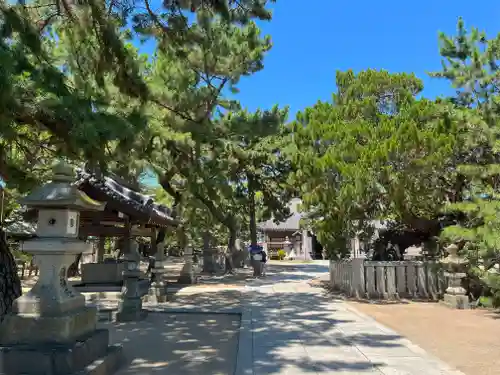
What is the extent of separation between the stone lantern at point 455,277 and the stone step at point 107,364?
A: 777 centimetres

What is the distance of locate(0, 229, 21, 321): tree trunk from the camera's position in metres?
5.58

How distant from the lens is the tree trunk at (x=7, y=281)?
5.58 metres

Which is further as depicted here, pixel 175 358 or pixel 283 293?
pixel 283 293

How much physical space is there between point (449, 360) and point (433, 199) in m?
6.75

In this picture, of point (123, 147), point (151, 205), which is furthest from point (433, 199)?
point (123, 147)

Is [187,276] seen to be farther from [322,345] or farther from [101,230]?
[322,345]

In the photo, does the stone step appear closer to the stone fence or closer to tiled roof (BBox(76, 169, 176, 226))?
tiled roof (BBox(76, 169, 176, 226))

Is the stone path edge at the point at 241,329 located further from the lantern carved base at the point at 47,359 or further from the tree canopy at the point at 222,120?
the tree canopy at the point at 222,120

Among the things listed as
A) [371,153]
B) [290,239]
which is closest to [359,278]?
[371,153]

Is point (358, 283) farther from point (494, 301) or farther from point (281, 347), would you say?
point (281, 347)

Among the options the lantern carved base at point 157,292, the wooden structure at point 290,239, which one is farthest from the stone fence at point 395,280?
the wooden structure at point 290,239

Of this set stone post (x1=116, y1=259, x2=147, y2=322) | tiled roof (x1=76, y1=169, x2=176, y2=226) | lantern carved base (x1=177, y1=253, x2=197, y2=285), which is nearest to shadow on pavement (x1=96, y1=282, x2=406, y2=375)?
stone post (x1=116, y1=259, x2=147, y2=322)

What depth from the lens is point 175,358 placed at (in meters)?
6.07

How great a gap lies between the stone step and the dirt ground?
14.1 ft
